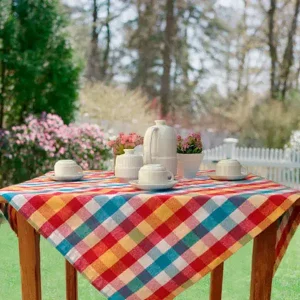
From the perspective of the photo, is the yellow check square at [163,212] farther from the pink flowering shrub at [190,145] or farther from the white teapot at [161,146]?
the pink flowering shrub at [190,145]

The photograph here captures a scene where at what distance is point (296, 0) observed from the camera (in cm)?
1391

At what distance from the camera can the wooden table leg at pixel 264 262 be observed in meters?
2.34

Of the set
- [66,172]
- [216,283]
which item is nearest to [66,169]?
[66,172]

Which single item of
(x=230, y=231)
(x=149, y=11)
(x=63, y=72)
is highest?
(x=149, y=11)

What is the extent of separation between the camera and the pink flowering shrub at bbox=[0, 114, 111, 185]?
7.40 metres

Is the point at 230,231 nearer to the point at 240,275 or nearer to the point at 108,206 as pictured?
the point at 108,206

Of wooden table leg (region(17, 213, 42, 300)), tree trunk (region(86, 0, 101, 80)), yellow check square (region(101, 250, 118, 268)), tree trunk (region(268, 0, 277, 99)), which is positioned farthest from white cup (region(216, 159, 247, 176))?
tree trunk (region(86, 0, 101, 80))

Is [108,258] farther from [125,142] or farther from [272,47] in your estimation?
[272,47]

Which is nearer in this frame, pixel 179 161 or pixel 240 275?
pixel 179 161

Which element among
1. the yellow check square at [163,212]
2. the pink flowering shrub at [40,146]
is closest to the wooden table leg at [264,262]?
the yellow check square at [163,212]

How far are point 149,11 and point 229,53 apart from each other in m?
2.16

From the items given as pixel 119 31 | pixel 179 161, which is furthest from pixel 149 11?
pixel 179 161

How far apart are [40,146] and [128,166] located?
4894mm

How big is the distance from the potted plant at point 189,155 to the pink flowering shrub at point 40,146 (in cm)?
465
